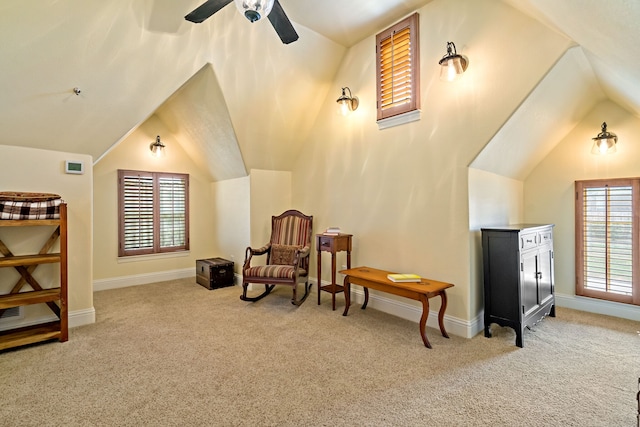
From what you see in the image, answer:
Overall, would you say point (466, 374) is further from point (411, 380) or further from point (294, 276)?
point (294, 276)

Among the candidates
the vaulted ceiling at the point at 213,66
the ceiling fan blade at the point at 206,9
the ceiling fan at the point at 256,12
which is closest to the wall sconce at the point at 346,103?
the vaulted ceiling at the point at 213,66

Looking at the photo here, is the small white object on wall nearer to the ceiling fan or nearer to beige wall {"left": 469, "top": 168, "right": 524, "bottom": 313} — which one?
the ceiling fan

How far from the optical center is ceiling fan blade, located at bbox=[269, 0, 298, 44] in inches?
83.7

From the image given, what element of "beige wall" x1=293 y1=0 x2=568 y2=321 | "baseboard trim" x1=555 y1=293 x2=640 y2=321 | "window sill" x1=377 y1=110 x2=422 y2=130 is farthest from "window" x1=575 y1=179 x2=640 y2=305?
"window sill" x1=377 y1=110 x2=422 y2=130

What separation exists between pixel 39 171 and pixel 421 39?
4.17m

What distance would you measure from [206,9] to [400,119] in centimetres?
217

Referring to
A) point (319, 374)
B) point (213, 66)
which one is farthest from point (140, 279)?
point (319, 374)

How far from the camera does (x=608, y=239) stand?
336cm

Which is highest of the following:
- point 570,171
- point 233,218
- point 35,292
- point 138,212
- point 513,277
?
point 570,171

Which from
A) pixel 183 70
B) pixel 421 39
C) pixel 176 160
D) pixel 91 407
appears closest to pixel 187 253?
pixel 176 160

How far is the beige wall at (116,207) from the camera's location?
15.6ft

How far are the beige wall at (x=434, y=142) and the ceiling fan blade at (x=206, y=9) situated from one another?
208cm

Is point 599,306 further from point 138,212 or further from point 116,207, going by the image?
point 116,207

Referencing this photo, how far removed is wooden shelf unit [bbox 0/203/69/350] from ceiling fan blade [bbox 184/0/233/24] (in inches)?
84.1
